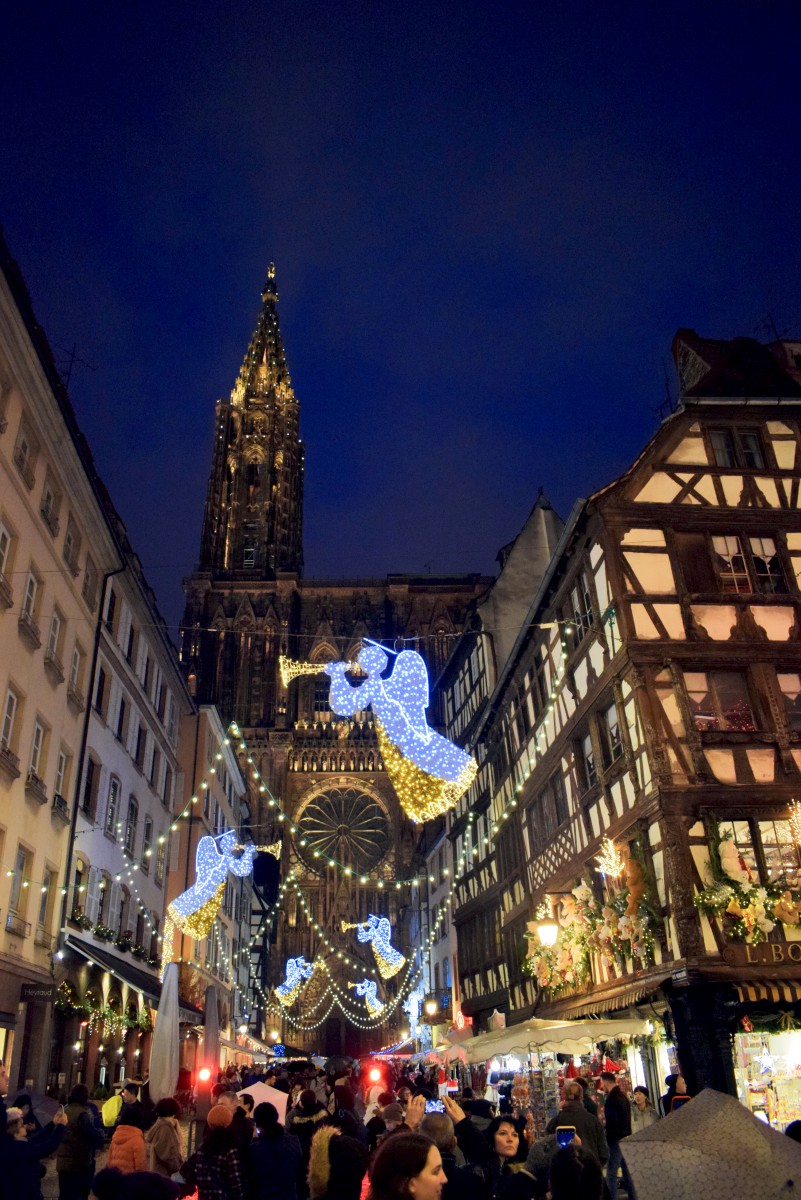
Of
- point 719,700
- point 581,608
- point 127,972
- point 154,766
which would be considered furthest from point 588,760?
point 154,766

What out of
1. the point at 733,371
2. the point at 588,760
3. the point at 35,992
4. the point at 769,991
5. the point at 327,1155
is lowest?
the point at 327,1155

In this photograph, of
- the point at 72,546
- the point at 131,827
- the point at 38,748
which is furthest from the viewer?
the point at 131,827

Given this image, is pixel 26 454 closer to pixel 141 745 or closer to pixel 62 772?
pixel 62 772

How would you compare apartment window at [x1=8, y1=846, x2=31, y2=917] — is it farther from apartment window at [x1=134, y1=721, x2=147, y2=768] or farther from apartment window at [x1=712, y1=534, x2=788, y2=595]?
apartment window at [x1=712, y1=534, x2=788, y2=595]

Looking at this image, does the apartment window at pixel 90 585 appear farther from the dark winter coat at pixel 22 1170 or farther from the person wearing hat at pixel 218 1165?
the dark winter coat at pixel 22 1170

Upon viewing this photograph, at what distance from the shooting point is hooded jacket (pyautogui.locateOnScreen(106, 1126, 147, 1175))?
7.29m

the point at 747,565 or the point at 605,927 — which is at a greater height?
the point at 747,565

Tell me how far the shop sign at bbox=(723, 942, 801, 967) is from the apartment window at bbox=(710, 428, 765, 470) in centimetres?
994

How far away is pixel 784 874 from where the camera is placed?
603 inches

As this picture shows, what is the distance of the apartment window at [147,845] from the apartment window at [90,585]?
25.6 ft

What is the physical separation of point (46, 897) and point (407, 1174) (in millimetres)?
17020

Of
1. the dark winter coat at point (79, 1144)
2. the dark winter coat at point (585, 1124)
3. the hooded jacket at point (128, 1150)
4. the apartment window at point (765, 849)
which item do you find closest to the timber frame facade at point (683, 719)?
the apartment window at point (765, 849)

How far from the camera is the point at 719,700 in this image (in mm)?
17031

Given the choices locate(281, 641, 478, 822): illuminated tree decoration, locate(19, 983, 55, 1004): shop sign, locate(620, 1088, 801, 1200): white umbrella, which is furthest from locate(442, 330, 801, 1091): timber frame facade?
locate(620, 1088, 801, 1200): white umbrella
